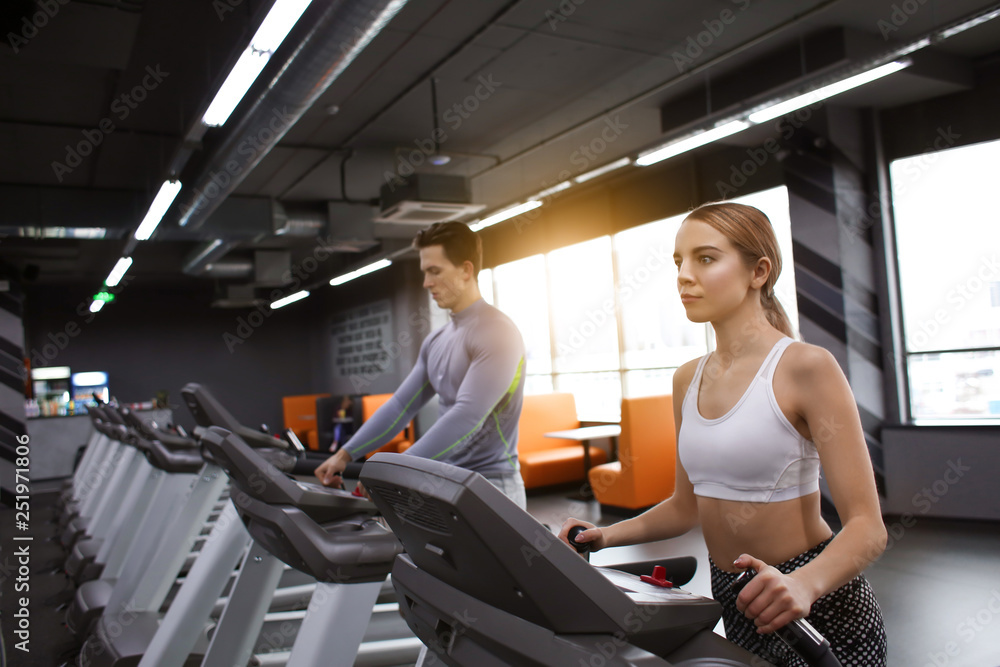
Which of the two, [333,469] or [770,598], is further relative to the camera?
[333,469]

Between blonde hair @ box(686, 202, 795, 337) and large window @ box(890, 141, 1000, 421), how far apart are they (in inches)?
204

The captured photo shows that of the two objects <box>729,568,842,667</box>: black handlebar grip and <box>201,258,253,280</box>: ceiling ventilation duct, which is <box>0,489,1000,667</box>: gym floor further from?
<box>201,258,253,280</box>: ceiling ventilation duct

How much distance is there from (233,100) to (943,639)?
4.42 meters

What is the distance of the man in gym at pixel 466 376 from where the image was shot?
203cm

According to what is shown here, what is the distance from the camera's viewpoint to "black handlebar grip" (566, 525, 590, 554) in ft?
3.86

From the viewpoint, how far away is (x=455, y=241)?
2211mm

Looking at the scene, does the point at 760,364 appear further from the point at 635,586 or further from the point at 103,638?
the point at 103,638

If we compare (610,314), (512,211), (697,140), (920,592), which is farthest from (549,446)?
(920,592)

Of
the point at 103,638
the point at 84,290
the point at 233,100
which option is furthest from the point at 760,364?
the point at 84,290

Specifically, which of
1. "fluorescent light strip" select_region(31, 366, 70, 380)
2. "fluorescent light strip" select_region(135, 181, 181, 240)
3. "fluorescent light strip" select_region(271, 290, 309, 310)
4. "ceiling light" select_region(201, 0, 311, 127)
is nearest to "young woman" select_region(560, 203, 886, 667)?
"ceiling light" select_region(201, 0, 311, 127)

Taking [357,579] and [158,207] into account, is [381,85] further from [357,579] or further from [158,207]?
[357,579]

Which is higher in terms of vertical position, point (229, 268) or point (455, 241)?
point (229, 268)

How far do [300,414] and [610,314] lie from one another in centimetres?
733

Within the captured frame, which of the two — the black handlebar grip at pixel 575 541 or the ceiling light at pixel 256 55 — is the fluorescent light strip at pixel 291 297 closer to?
the ceiling light at pixel 256 55
